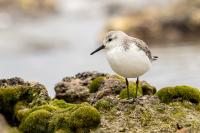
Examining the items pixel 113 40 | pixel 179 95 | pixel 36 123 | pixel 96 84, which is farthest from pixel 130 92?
pixel 36 123

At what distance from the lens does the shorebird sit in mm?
13562

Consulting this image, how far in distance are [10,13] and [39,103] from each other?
1846 inches

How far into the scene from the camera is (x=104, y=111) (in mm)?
13711

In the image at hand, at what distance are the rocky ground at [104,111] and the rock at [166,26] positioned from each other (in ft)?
95.8

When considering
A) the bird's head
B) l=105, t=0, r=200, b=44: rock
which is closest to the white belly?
the bird's head

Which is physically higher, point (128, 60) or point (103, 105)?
point (128, 60)

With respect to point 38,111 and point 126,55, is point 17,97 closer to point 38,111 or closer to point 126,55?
point 38,111

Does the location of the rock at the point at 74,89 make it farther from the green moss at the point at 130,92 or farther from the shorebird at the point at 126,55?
the shorebird at the point at 126,55

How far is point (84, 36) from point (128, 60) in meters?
37.6

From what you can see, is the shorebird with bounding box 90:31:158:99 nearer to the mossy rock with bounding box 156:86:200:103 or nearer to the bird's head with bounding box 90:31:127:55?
the bird's head with bounding box 90:31:127:55

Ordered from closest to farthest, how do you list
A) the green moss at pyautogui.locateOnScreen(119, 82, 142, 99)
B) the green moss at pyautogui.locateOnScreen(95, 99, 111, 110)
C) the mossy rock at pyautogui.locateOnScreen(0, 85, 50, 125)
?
1. the green moss at pyautogui.locateOnScreen(95, 99, 111, 110)
2. the mossy rock at pyautogui.locateOnScreen(0, 85, 50, 125)
3. the green moss at pyautogui.locateOnScreen(119, 82, 142, 99)

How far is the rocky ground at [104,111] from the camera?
42.5 feet

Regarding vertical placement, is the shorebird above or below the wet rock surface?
above

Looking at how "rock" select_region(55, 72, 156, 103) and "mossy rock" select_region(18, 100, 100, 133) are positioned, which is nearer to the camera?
"mossy rock" select_region(18, 100, 100, 133)
